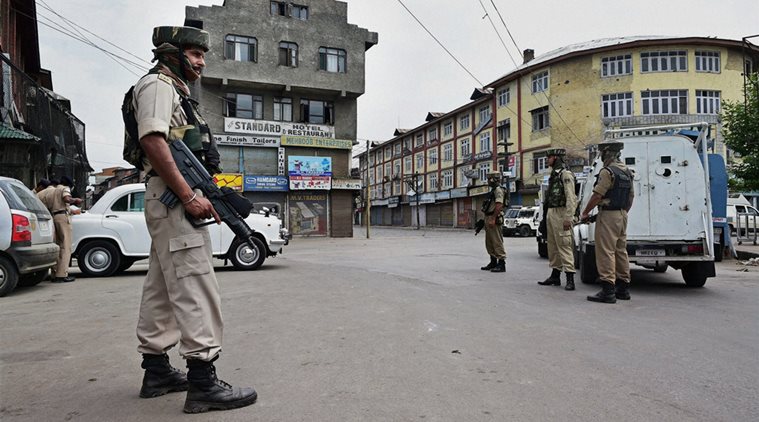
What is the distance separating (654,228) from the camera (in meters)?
7.30

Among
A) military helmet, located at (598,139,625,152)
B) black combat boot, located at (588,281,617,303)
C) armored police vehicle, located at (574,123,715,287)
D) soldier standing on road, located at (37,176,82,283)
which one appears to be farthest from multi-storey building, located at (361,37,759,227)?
soldier standing on road, located at (37,176,82,283)

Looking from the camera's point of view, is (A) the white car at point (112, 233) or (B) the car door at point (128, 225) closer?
(A) the white car at point (112, 233)

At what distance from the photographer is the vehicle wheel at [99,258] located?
919 centimetres

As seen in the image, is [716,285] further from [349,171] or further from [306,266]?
[349,171]

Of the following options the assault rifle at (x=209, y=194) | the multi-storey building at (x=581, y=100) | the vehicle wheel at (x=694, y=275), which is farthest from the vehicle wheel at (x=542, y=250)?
the multi-storey building at (x=581, y=100)

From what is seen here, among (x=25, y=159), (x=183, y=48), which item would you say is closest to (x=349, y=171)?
(x=25, y=159)

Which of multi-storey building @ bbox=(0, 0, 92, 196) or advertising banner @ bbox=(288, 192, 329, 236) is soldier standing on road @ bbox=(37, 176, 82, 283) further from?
advertising banner @ bbox=(288, 192, 329, 236)

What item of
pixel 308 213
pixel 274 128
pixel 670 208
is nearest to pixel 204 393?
pixel 670 208

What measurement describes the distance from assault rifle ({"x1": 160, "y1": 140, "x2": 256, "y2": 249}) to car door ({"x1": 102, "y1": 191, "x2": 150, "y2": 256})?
23.9 feet

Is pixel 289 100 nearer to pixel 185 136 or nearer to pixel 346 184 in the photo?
pixel 346 184

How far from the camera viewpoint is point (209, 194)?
2.78 metres

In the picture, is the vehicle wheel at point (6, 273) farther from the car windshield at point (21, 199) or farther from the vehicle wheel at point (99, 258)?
the vehicle wheel at point (99, 258)

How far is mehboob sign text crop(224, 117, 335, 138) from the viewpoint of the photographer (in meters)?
27.8

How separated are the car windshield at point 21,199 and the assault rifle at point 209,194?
5.49 metres
